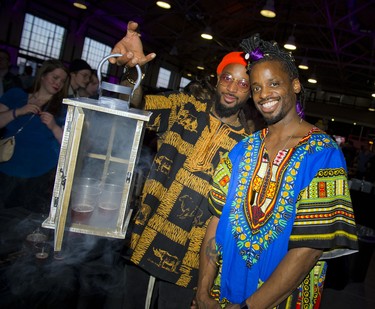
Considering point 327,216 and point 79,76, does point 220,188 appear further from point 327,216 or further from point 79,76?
point 79,76

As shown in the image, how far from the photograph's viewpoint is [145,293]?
205 centimetres

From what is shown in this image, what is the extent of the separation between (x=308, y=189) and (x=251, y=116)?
2.99 feet

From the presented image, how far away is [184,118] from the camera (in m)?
2.08

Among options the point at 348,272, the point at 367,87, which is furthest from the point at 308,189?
the point at 367,87

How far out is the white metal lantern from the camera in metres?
1.18

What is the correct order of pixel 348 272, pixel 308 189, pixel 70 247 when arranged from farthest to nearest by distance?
pixel 348 272
pixel 70 247
pixel 308 189

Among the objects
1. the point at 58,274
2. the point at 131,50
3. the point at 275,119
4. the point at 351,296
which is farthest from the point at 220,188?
the point at 351,296

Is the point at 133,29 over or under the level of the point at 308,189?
over

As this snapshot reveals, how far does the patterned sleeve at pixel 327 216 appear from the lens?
1351 mm

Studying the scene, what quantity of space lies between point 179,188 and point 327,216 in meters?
0.88

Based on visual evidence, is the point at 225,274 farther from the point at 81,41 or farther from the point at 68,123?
the point at 81,41

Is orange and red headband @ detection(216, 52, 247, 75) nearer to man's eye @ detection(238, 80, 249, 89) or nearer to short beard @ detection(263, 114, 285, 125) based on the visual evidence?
man's eye @ detection(238, 80, 249, 89)

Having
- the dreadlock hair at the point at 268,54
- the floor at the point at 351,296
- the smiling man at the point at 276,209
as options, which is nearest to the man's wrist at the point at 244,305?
the smiling man at the point at 276,209

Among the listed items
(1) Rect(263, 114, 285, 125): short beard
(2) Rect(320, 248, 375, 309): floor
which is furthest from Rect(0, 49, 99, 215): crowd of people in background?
(2) Rect(320, 248, 375, 309): floor
